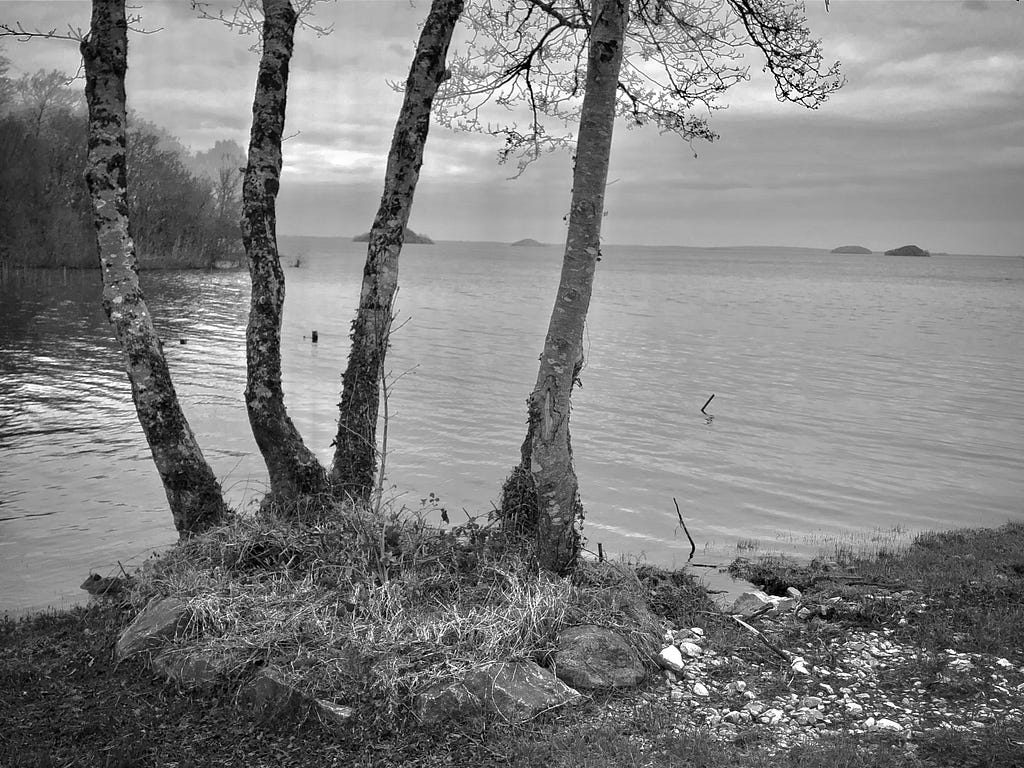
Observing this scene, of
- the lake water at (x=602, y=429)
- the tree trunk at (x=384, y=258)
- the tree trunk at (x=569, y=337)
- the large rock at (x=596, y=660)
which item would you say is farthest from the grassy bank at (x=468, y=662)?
the lake water at (x=602, y=429)

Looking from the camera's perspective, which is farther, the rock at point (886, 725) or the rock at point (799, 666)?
the rock at point (799, 666)

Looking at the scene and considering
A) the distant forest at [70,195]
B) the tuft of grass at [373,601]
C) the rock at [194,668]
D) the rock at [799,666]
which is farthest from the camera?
the distant forest at [70,195]

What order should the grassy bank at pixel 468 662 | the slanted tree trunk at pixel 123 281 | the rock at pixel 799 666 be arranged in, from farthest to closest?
the slanted tree trunk at pixel 123 281
the rock at pixel 799 666
the grassy bank at pixel 468 662

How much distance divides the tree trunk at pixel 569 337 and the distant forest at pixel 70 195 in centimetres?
3027

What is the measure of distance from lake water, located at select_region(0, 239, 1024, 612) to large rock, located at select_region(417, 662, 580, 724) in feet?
19.4

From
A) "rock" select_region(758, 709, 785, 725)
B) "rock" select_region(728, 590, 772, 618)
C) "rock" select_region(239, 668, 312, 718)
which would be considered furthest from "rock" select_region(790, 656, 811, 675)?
"rock" select_region(239, 668, 312, 718)

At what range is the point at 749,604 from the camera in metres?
7.89

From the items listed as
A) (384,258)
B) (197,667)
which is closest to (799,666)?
(197,667)

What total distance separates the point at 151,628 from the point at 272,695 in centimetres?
148

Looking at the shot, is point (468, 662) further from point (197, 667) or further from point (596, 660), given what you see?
point (197, 667)

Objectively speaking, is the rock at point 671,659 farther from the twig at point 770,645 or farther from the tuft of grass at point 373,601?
the twig at point 770,645

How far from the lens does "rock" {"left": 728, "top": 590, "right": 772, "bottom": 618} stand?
300 inches

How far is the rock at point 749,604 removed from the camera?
7.61 meters

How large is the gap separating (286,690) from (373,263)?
14.3 feet
